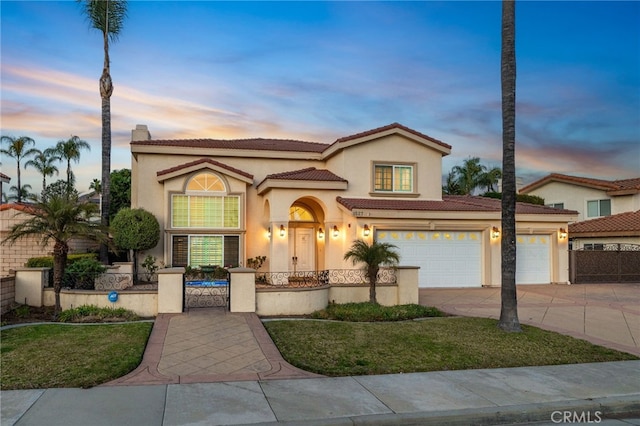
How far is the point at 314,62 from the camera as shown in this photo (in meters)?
20.8

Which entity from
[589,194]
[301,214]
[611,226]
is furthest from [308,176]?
[589,194]

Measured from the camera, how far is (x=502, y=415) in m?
6.59

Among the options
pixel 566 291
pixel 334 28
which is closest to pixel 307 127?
pixel 334 28

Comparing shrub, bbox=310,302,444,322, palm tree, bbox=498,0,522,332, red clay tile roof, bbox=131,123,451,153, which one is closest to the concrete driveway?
shrub, bbox=310,302,444,322

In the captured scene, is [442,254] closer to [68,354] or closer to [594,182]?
[68,354]

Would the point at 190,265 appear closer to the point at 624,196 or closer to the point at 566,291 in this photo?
the point at 566,291

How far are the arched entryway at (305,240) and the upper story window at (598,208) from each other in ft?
70.7

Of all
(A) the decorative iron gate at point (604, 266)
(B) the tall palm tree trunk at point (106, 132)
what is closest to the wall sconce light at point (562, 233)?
(A) the decorative iron gate at point (604, 266)

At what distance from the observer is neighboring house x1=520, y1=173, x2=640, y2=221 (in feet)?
102

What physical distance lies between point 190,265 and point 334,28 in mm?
11577

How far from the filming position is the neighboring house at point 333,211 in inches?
794

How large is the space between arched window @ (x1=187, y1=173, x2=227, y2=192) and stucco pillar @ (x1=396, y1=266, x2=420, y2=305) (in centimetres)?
946

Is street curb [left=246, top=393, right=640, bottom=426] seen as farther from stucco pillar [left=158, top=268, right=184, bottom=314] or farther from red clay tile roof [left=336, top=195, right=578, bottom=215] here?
red clay tile roof [left=336, top=195, right=578, bottom=215]

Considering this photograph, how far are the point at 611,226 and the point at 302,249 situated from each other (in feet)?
59.2
